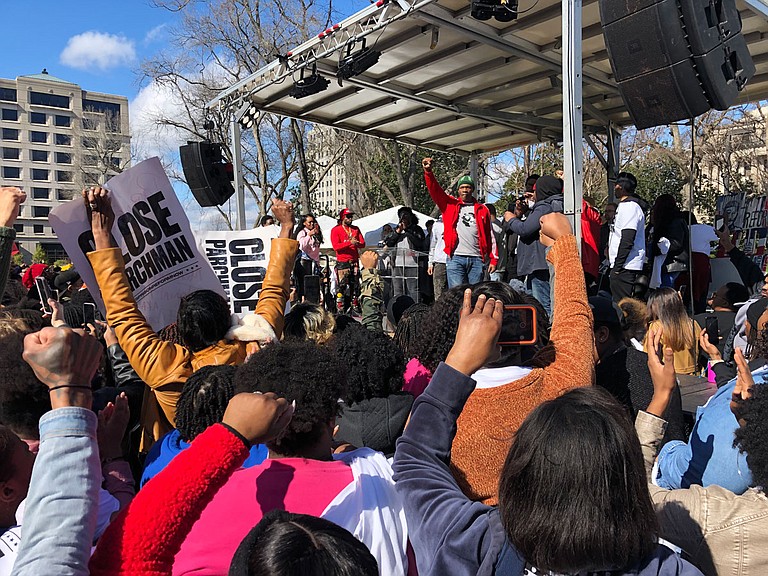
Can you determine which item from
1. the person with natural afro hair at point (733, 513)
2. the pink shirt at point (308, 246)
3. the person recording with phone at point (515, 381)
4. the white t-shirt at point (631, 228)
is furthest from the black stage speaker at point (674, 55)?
the pink shirt at point (308, 246)

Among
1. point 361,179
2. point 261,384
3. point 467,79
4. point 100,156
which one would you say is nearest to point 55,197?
point 100,156

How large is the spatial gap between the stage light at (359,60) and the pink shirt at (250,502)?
6669 millimetres

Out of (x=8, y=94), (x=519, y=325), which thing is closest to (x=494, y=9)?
(x=519, y=325)

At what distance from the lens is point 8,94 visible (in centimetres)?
9175

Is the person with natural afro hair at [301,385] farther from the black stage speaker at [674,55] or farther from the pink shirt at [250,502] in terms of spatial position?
the black stage speaker at [674,55]

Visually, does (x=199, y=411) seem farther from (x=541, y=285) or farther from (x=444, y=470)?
(x=541, y=285)

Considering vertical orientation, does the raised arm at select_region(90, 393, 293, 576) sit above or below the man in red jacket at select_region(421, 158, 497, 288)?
below

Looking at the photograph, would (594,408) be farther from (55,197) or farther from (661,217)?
(55,197)

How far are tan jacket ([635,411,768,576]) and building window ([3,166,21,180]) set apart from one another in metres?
105

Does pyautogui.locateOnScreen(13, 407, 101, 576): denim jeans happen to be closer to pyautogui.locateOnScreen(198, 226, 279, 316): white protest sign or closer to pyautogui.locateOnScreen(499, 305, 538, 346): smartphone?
pyautogui.locateOnScreen(499, 305, 538, 346): smartphone

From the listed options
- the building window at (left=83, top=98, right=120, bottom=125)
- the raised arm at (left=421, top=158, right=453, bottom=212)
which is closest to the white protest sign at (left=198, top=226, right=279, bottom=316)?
the raised arm at (left=421, top=158, right=453, bottom=212)

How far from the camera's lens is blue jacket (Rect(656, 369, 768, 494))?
175 centimetres

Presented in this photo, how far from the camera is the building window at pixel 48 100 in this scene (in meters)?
92.9

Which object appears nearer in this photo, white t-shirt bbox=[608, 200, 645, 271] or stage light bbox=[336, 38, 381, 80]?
white t-shirt bbox=[608, 200, 645, 271]
